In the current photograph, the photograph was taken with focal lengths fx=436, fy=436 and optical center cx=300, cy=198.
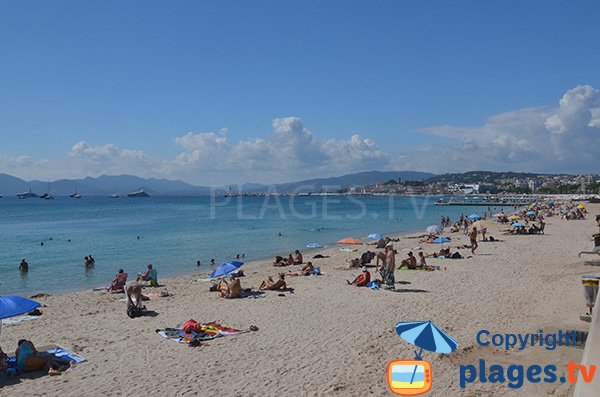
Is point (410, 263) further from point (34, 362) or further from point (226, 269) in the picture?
point (34, 362)

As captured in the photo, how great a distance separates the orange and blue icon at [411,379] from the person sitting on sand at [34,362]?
19.0 ft

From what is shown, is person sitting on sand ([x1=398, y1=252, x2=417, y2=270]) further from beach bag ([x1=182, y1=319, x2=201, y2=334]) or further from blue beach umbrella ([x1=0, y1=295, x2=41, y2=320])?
blue beach umbrella ([x1=0, y1=295, x2=41, y2=320])

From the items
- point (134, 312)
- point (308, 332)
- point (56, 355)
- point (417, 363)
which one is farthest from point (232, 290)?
point (417, 363)

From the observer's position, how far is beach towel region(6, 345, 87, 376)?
7742mm

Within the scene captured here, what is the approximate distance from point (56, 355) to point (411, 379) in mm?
6709

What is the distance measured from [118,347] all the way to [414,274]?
1110cm

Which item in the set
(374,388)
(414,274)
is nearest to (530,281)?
(414,274)

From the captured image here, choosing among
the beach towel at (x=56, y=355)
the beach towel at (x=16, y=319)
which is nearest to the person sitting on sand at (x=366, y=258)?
the beach towel at (x=16, y=319)

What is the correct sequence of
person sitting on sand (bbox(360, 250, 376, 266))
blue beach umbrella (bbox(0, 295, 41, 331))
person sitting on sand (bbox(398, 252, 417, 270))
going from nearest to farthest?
blue beach umbrella (bbox(0, 295, 41, 331)) < person sitting on sand (bbox(398, 252, 417, 270)) < person sitting on sand (bbox(360, 250, 376, 266))

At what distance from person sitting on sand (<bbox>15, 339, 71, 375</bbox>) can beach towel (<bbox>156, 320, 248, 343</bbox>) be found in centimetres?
218

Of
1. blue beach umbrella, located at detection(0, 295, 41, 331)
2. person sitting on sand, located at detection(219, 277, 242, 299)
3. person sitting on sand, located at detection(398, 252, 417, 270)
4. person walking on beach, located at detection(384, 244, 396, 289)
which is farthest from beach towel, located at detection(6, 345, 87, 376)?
person sitting on sand, located at detection(398, 252, 417, 270)

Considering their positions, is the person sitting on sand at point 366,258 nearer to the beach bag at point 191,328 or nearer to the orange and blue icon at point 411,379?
the beach bag at point 191,328

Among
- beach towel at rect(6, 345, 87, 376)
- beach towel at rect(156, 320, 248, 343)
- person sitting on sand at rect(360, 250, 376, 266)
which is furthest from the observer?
person sitting on sand at rect(360, 250, 376, 266)

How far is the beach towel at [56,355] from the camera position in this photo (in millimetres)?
7742
